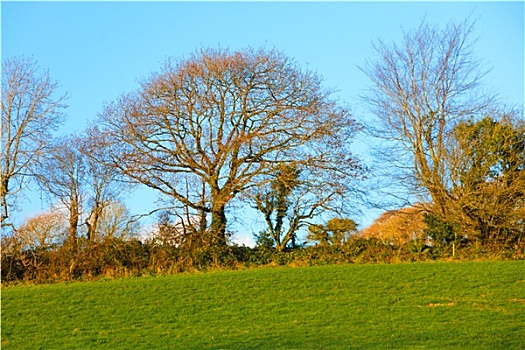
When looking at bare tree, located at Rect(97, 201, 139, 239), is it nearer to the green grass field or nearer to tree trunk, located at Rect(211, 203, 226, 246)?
tree trunk, located at Rect(211, 203, 226, 246)

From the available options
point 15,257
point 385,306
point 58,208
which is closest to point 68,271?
point 15,257

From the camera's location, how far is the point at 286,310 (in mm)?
15219

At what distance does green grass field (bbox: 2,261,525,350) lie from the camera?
1255cm

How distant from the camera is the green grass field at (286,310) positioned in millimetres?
12547

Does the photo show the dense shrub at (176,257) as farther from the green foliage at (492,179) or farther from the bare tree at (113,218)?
the bare tree at (113,218)

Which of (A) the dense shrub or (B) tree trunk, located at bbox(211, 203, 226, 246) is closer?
(A) the dense shrub

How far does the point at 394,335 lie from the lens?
1249 cm

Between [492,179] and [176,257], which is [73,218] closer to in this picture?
[176,257]

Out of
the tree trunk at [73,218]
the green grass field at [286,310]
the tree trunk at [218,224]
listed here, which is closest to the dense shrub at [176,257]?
the tree trunk at [218,224]

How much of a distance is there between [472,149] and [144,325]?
14.7m

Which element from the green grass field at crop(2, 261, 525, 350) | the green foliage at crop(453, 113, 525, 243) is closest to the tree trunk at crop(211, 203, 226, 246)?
the green grass field at crop(2, 261, 525, 350)

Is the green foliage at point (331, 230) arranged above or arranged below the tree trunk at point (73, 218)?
below

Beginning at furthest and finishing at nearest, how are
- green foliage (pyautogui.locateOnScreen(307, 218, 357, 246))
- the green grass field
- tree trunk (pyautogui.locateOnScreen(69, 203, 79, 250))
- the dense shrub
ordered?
tree trunk (pyautogui.locateOnScreen(69, 203, 79, 250))
green foliage (pyautogui.locateOnScreen(307, 218, 357, 246))
the dense shrub
the green grass field

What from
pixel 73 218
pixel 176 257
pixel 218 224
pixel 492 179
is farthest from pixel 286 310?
pixel 73 218
